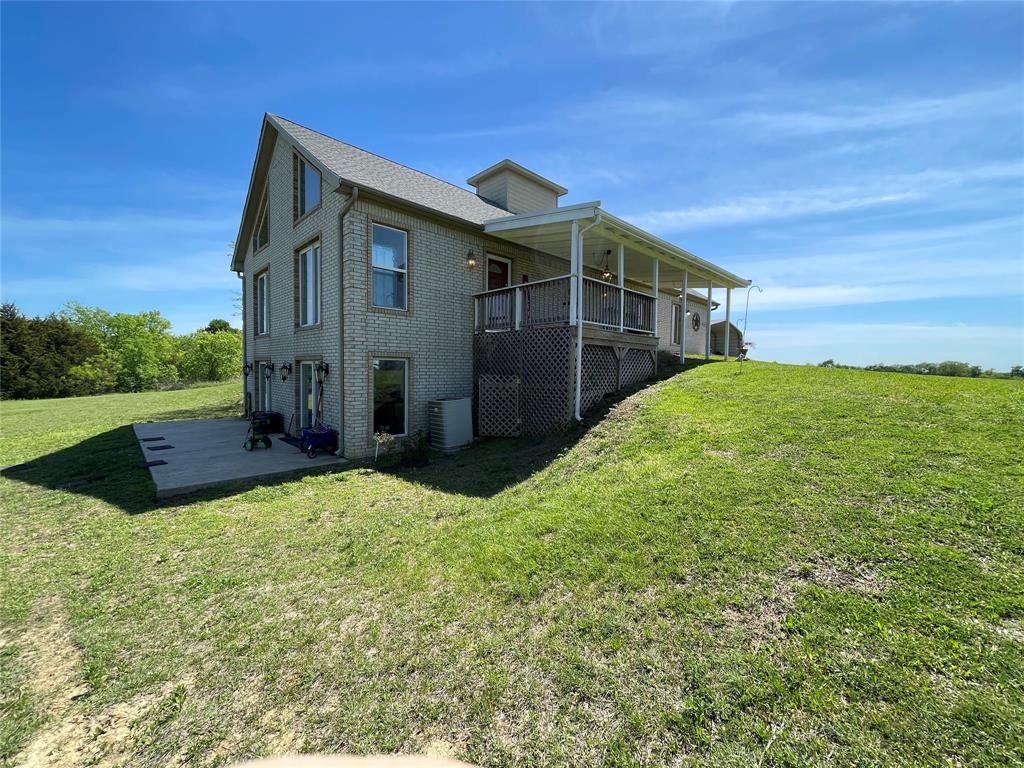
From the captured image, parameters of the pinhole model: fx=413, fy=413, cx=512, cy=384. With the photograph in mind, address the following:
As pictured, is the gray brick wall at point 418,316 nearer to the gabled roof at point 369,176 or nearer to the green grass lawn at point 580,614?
the gabled roof at point 369,176

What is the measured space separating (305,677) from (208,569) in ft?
7.75

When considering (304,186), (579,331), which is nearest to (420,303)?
(579,331)

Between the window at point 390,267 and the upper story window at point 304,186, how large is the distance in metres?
2.21

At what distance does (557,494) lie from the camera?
545 centimetres

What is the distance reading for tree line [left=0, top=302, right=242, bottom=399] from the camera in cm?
2523

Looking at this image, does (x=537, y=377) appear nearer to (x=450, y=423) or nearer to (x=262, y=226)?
(x=450, y=423)

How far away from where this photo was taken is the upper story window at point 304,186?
10344 mm

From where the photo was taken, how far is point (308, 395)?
11.0 metres

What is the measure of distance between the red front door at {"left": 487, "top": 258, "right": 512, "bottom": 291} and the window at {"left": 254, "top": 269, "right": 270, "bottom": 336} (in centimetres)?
779

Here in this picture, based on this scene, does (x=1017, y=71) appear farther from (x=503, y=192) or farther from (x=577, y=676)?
(x=503, y=192)

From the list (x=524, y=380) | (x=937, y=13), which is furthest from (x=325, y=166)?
(x=937, y=13)

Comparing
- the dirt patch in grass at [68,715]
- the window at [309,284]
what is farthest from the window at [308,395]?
the dirt patch in grass at [68,715]

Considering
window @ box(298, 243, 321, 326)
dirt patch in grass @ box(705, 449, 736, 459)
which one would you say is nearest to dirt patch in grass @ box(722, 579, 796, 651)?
dirt patch in grass @ box(705, 449, 736, 459)

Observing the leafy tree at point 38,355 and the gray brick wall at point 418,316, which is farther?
the leafy tree at point 38,355
